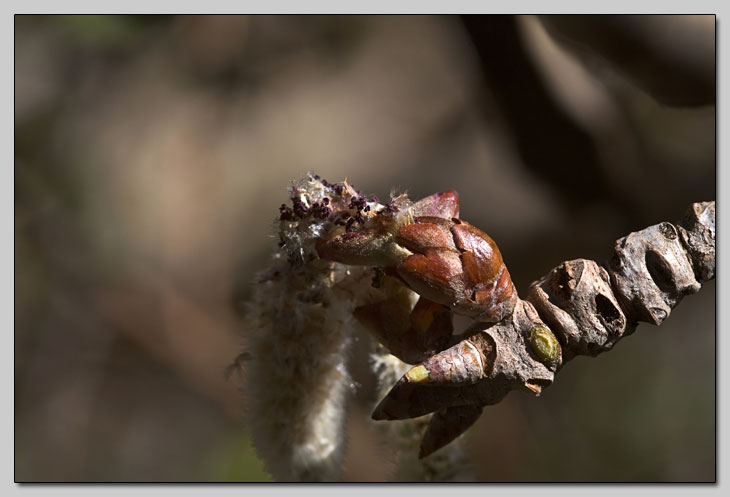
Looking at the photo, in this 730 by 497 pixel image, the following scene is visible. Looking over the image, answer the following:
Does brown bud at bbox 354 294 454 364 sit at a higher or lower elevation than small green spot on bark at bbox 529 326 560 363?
lower

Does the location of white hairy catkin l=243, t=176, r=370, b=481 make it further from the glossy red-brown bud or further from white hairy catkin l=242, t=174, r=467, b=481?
the glossy red-brown bud

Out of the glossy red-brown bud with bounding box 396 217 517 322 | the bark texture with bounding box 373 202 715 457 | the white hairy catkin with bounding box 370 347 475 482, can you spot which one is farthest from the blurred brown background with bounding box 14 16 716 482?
the glossy red-brown bud with bounding box 396 217 517 322

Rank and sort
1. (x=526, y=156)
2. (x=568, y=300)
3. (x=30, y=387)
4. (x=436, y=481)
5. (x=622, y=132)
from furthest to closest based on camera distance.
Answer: (x=30, y=387)
(x=526, y=156)
(x=622, y=132)
(x=436, y=481)
(x=568, y=300)

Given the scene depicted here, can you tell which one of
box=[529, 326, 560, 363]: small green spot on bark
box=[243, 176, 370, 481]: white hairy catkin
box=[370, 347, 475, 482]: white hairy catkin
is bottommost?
box=[370, 347, 475, 482]: white hairy catkin

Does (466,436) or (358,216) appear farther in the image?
(466,436)

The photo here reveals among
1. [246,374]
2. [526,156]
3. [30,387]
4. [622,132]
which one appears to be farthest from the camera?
[30,387]

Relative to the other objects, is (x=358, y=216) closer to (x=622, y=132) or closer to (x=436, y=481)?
(x=436, y=481)

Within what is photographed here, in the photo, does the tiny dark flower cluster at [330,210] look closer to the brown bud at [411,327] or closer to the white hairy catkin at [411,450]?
the brown bud at [411,327]

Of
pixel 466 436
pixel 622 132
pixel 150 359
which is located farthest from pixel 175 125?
pixel 466 436
